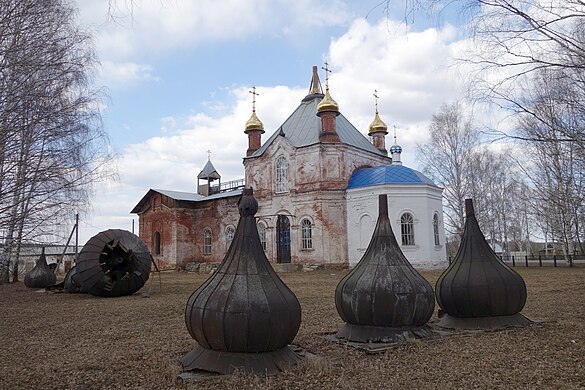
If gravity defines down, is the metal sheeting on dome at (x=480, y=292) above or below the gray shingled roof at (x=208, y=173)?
below

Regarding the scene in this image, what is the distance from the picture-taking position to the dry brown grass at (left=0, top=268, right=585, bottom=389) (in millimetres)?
4914

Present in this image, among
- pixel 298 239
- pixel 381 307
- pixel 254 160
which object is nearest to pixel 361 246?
pixel 298 239

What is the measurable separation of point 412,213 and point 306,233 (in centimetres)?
603

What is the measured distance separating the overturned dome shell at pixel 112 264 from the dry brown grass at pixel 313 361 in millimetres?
3841

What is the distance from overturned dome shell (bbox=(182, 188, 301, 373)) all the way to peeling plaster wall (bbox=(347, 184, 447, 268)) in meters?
19.1

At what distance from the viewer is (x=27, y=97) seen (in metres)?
9.62

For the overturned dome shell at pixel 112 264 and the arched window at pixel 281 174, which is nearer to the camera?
the overturned dome shell at pixel 112 264

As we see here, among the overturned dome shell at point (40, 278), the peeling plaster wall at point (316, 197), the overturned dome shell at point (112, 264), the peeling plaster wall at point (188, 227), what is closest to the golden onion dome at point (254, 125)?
the peeling plaster wall at point (316, 197)

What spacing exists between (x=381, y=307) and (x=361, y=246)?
60.5 feet

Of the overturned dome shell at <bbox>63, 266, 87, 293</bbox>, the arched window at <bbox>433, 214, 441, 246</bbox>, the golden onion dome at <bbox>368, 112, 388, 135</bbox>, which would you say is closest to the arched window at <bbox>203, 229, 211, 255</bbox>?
the golden onion dome at <bbox>368, 112, 388, 135</bbox>

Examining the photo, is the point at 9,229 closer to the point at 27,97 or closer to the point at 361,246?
the point at 27,97

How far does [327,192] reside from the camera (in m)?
25.8

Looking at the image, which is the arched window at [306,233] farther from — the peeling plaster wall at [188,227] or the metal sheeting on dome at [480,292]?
the metal sheeting on dome at [480,292]

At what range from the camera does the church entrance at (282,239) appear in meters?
27.7
